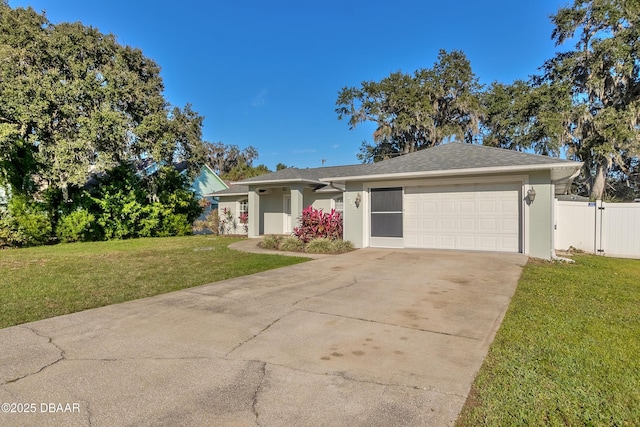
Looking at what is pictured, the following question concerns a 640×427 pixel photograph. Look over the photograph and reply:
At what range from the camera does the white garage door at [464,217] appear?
9.84m

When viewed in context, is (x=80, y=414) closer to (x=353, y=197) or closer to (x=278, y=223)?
(x=353, y=197)

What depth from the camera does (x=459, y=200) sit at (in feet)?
34.6

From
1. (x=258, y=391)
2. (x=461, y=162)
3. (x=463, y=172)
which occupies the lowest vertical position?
Answer: (x=258, y=391)

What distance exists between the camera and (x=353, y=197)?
12.1 m

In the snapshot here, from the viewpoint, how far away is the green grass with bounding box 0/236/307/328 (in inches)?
204

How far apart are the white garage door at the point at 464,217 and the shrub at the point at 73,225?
573 inches

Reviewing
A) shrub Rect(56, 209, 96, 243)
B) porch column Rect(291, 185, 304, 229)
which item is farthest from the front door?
shrub Rect(56, 209, 96, 243)

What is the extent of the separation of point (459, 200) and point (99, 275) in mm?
9978

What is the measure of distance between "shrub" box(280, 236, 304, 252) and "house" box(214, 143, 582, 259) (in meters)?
1.81

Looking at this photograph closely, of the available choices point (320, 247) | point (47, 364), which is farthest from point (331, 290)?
point (320, 247)

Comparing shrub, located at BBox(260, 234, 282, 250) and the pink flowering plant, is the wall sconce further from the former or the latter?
shrub, located at BBox(260, 234, 282, 250)

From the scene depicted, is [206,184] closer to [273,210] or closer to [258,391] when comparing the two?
[273,210]

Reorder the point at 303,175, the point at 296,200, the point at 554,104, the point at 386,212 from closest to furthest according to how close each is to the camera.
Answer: the point at 386,212 → the point at 296,200 → the point at 303,175 → the point at 554,104

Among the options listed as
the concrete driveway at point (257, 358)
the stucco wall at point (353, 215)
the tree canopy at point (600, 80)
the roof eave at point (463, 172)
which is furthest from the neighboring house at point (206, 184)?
the tree canopy at point (600, 80)
